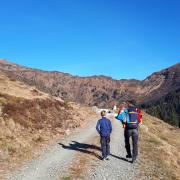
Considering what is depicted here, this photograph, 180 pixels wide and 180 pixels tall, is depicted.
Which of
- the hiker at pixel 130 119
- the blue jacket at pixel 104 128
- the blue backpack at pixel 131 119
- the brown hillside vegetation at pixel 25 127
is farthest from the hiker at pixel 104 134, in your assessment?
the brown hillside vegetation at pixel 25 127

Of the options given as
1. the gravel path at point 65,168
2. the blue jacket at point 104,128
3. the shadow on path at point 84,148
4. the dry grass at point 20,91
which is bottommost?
the gravel path at point 65,168

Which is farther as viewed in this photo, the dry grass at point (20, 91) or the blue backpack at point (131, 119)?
the dry grass at point (20, 91)

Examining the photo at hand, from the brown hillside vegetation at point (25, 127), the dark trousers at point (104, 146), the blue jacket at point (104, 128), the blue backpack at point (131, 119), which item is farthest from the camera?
the brown hillside vegetation at point (25, 127)

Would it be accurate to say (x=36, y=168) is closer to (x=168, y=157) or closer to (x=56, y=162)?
(x=56, y=162)

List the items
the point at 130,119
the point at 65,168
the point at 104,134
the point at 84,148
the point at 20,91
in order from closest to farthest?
the point at 65,168, the point at 130,119, the point at 104,134, the point at 84,148, the point at 20,91

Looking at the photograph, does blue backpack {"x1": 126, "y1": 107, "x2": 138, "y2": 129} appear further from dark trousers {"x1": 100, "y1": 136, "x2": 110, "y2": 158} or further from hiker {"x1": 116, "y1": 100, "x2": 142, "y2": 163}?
dark trousers {"x1": 100, "y1": 136, "x2": 110, "y2": 158}

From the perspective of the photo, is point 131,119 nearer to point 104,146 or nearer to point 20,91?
point 104,146

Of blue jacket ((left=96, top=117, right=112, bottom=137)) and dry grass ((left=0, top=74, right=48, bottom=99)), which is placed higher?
dry grass ((left=0, top=74, right=48, bottom=99))

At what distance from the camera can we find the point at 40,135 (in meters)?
26.3

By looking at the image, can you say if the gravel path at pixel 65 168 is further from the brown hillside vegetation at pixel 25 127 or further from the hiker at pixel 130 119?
the hiker at pixel 130 119

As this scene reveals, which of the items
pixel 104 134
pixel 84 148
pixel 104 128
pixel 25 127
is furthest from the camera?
pixel 25 127

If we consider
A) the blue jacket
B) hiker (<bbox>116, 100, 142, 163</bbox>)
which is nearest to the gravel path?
the blue jacket

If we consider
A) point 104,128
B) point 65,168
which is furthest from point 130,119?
point 65,168

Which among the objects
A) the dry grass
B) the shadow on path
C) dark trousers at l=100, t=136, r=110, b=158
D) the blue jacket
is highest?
the dry grass
